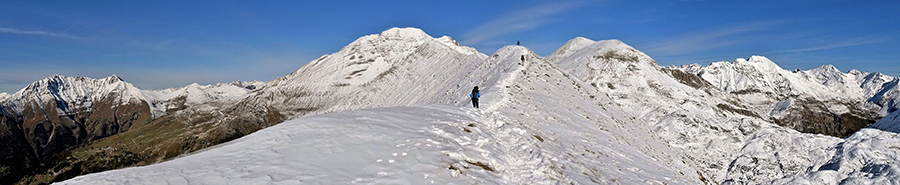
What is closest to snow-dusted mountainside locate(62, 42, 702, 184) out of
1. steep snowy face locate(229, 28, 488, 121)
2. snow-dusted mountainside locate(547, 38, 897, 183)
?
snow-dusted mountainside locate(547, 38, 897, 183)

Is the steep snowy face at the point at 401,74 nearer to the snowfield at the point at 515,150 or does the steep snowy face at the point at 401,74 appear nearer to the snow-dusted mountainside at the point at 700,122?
the snowfield at the point at 515,150

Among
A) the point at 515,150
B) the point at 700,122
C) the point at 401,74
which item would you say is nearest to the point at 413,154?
the point at 515,150

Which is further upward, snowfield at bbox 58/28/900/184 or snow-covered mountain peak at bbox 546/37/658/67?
snow-covered mountain peak at bbox 546/37/658/67

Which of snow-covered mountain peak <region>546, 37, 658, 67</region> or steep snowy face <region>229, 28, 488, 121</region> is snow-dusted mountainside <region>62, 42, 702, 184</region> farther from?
snow-covered mountain peak <region>546, 37, 658, 67</region>

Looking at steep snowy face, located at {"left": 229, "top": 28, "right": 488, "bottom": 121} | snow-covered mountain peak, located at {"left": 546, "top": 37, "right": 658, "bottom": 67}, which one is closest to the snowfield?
steep snowy face, located at {"left": 229, "top": 28, "right": 488, "bottom": 121}

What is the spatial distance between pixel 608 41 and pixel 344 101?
111m

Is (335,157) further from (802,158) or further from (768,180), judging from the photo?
(802,158)

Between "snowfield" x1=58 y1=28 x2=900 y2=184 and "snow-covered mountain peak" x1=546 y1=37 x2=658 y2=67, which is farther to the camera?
"snow-covered mountain peak" x1=546 y1=37 x2=658 y2=67

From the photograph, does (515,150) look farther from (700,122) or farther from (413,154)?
(700,122)

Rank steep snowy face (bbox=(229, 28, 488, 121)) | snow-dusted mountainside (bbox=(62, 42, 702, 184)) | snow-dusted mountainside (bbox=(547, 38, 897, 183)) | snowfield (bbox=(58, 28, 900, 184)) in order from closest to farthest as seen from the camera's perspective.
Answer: snow-dusted mountainside (bbox=(62, 42, 702, 184)) → snowfield (bbox=(58, 28, 900, 184)) → snow-dusted mountainside (bbox=(547, 38, 897, 183)) → steep snowy face (bbox=(229, 28, 488, 121))

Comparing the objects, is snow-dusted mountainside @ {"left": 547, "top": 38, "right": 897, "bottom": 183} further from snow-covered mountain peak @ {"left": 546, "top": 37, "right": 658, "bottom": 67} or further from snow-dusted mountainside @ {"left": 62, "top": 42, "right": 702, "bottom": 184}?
snow-dusted mountainside @ {"left": 62, "top": 42, "right": 702, "bottom": 184}

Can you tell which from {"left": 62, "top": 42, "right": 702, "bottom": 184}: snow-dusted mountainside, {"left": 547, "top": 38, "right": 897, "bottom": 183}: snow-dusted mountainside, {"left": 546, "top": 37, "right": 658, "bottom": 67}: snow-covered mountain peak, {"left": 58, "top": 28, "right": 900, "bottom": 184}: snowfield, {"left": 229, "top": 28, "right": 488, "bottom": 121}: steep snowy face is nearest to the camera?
{"left": 62, "top": 42, "right": 702, "bottom": 184}: snow-dusted mountainside

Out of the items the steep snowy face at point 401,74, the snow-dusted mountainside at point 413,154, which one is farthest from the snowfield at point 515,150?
the steep snowy face at point 401,74

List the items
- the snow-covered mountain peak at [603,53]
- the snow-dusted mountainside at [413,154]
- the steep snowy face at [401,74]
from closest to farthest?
the snow-dusted mountainside at [413,154] < the steep snowy face at [401,74] < the snow-covered mountain peak at [603,53]
